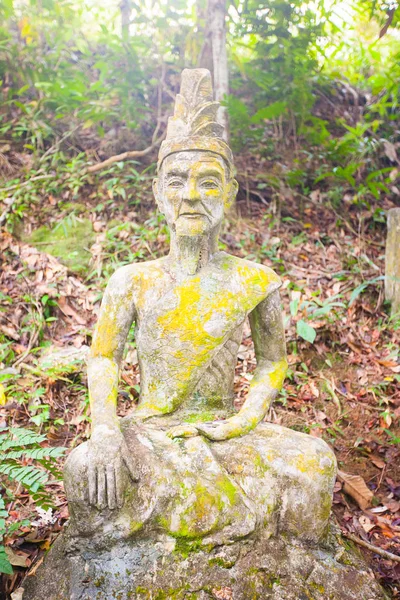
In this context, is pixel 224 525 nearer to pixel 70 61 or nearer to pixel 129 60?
pixel 129 60

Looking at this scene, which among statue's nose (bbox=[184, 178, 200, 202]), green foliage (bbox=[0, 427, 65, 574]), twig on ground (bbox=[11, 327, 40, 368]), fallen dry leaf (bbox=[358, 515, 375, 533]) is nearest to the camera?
green foliage (bbox=[0, 427, 65, 574])

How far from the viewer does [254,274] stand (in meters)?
3.46

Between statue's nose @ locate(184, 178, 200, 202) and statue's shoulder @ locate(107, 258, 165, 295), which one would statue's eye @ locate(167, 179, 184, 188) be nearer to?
statue's nose @ locate(184, 178, 200, 202)

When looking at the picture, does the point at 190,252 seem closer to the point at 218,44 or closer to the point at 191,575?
the point at 191,575

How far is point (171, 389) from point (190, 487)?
2.19ft

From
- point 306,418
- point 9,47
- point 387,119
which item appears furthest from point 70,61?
point 306,418

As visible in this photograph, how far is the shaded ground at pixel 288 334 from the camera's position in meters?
4.40

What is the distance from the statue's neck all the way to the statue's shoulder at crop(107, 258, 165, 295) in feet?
0.43

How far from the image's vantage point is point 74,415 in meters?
5.10

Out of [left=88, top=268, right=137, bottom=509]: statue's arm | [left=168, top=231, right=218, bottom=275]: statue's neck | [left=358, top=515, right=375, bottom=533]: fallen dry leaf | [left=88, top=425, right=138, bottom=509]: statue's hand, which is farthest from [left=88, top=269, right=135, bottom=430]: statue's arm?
[left=358, top=515, right=375, bottom=533]: fallen dry leaf

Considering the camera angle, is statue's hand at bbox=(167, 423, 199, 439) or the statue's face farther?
the statue's face

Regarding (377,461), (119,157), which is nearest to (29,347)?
(119,157)

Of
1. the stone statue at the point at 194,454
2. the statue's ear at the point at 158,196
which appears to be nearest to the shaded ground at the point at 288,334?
the stone statue at the point at 194,454

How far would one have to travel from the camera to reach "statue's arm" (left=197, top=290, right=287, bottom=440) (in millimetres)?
3320
